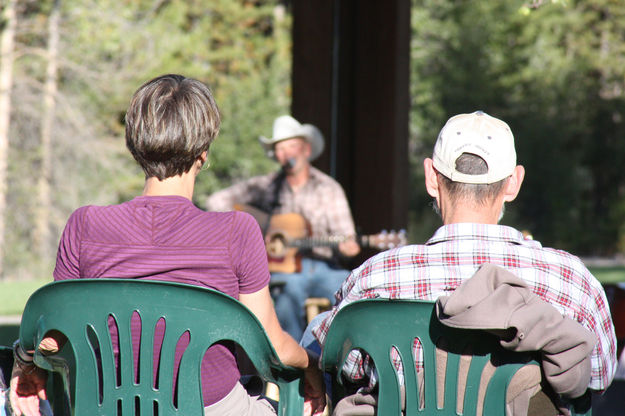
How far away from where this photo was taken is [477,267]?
5.78 feet

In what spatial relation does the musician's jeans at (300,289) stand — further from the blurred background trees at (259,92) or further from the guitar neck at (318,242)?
the blurred background trees at (259,92)

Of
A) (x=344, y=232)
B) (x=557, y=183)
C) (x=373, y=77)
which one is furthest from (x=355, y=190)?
(x=557, y=183)

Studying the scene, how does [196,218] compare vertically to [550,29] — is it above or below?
below

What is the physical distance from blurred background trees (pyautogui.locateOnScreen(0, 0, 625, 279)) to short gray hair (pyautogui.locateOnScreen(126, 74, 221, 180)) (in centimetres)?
907

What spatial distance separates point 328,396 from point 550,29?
1443 centimetres

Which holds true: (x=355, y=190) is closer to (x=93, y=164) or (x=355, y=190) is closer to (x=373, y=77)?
(x=373, y=77)

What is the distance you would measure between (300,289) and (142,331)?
312 centimetres

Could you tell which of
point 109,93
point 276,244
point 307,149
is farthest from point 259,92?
point 276,244

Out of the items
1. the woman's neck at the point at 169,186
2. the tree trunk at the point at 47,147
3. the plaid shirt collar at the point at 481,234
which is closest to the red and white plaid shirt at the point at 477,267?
the plaid shirt collar at the point at 481,234

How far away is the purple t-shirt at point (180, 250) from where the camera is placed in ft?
5.82

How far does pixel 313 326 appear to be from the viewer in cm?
194

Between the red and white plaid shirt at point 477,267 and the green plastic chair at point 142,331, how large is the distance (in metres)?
0.29

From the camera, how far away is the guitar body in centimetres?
500

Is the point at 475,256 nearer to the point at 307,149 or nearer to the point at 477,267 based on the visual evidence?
the point at 477,267
